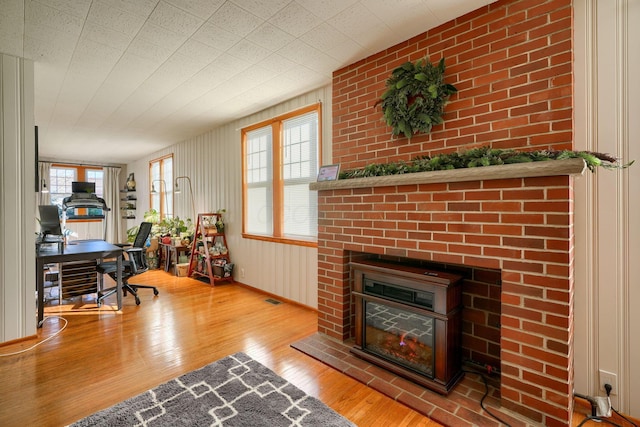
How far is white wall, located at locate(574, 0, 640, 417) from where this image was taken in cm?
163

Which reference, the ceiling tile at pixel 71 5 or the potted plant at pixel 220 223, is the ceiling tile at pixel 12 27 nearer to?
the ceiling tile at pixel 71 5

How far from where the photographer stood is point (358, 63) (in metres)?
2.74

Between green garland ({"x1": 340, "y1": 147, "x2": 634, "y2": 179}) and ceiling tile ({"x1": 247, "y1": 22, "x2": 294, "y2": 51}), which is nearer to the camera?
green garland ({"x1": 340, "y1": 147, "x2": 634, "y2": 179})

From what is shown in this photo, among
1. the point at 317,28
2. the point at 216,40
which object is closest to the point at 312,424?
the point at 317,28

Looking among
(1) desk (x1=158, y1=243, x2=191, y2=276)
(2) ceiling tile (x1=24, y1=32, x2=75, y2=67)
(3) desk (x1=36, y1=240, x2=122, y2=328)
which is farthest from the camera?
(1) desk (x1=158, y1=243, x2=191, y2=276)

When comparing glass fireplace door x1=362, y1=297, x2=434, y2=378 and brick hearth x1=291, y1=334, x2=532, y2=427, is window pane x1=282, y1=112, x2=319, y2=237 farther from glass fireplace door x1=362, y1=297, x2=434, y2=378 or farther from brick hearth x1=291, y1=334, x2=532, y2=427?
brick hearth x1=291, y1=334, x2=532, y2=427

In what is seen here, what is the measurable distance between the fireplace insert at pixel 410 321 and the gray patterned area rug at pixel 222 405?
66cm

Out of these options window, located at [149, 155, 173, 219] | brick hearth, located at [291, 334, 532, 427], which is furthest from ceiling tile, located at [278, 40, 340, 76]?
window, located at [149, 155, 173, 219]

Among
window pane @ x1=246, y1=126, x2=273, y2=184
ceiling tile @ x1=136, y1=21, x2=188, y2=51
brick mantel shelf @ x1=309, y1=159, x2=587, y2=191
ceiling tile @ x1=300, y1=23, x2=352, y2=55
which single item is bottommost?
brick mantel shelf @ x1=309, y1=159, x2=587, y2=191

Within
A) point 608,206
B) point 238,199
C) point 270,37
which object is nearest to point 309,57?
point 270,37

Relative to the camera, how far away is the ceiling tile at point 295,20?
2014mm

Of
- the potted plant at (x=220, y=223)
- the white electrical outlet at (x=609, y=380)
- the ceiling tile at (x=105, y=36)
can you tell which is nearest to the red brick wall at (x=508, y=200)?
the white electrical outlet at (x=609, y=380)

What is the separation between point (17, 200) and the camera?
2.62 m

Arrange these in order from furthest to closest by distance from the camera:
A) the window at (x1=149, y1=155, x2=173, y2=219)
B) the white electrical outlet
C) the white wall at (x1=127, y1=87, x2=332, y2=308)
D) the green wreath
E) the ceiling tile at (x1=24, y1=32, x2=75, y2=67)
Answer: the window at (x1=149, y1=155, x2=173, y2=219) → the white wall at (x1=127, y1=87, x2=332, y2=308) → the ceiling tile at (x1=24, y1=32, x2=75, y2=67) → the green wreath → the white electrical outlet
